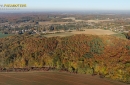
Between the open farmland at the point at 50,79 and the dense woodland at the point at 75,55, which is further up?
the dense woodland at the point at 75,55

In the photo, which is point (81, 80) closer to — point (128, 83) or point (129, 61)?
point (128, 83)

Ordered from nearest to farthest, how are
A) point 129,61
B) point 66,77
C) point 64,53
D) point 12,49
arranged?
point 66,77
point 129,61
point 64,53
point 12,49

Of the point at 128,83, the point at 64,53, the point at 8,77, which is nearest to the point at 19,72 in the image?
the point at 8,77

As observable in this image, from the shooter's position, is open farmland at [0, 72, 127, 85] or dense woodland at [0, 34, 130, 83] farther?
dense woodland at [0, 34, 130, 83]

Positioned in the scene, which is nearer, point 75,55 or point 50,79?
point 50,79

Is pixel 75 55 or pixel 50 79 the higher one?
pixel 75 55
